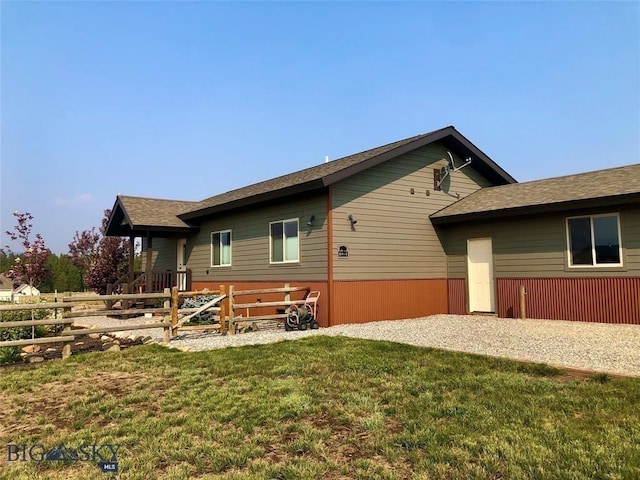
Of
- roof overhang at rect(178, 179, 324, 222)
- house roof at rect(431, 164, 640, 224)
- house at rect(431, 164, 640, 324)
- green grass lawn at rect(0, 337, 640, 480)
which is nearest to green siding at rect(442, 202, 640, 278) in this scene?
house at rect(431, 164, 640, 324)

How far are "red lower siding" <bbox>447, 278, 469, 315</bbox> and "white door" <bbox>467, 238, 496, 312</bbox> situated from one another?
0.62ft

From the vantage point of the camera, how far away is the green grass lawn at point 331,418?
10.1 ft

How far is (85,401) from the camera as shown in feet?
16.1

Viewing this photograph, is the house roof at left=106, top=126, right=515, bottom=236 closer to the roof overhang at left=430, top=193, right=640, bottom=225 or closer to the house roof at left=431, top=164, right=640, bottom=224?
the house roof at left=431, top=164, right=640, bottom=224

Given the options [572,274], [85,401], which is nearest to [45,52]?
[85,401]

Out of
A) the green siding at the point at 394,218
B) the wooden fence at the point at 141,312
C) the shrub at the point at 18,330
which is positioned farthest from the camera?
the green siding at the point at 394,218

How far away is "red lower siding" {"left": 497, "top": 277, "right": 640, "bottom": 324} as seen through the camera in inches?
389

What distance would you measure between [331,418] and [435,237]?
33.3ft

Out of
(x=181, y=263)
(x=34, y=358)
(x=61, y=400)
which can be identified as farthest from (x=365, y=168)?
(x=181, y=263)

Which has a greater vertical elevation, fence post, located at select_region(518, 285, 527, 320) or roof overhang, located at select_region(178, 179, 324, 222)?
roof overhang, located at select_region(178, 179, 324, 222)

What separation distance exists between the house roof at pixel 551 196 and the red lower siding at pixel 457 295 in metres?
1.97

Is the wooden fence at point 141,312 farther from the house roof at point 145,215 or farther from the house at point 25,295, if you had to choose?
the house at point 25,295

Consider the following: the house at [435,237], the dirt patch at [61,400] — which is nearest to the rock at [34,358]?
the dirt patch at [61,400]
